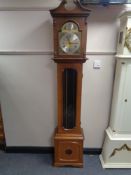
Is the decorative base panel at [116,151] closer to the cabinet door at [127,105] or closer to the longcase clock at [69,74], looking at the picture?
the cabinet door at [127,105]

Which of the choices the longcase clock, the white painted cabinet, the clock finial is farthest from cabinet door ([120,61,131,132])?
the clock finial

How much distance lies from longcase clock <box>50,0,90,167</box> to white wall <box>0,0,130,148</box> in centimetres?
23

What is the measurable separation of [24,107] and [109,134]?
1126 mm

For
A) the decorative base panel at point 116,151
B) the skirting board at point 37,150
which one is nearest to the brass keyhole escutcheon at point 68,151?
the skirting board at point 37,150

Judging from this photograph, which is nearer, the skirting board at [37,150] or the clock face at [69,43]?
the clock face at [69,43]

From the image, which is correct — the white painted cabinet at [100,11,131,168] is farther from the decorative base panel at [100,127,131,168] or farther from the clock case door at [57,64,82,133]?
the clock case door at [57,64,82,133]

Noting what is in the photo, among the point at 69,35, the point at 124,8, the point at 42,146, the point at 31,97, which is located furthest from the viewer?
the point at 42,146

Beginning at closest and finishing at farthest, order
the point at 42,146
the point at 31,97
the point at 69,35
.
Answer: the point at 69,35
the point at 31,97
the point at 42,146

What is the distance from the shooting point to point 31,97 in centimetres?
204

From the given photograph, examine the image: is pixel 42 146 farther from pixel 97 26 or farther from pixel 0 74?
pixel 97 26

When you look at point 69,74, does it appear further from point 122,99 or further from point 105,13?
point 105,13

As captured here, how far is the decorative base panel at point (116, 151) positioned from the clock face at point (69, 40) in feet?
3.63

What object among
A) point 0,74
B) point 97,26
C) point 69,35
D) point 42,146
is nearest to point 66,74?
point 69,35

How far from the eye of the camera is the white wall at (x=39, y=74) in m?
1.80
